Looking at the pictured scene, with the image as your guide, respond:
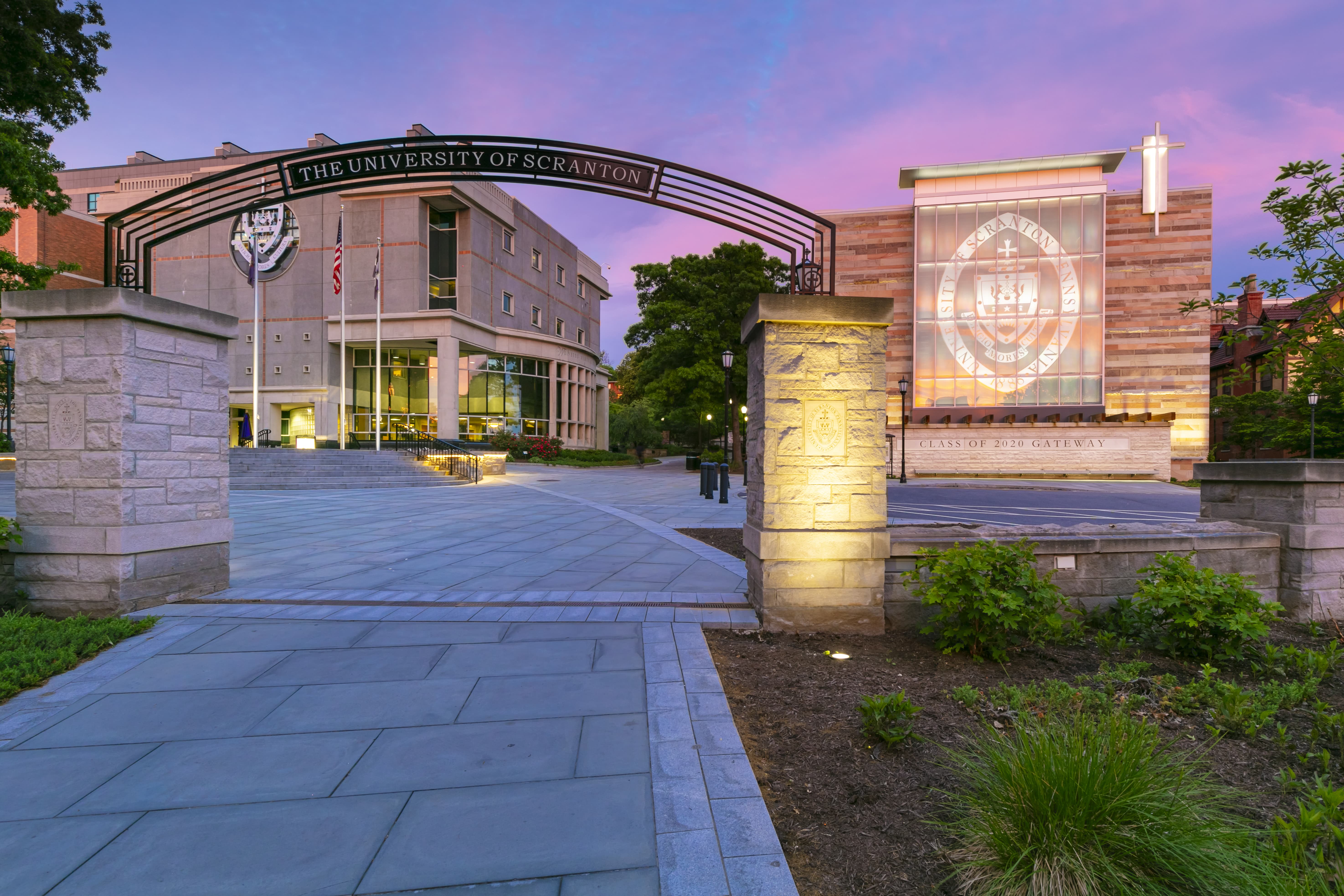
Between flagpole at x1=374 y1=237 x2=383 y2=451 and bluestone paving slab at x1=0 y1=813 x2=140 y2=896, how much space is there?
939 inches

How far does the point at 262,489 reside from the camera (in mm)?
18484

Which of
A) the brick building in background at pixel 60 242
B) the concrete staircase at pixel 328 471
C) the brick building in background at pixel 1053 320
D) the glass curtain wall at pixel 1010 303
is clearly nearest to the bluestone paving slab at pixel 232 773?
the concrete staircase at pixel 328 471

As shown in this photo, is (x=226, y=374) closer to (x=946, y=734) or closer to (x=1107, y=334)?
(x=946, y=734)

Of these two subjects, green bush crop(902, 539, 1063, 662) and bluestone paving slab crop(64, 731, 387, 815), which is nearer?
bluestone paving slab crop(64, 731, 387, 815)

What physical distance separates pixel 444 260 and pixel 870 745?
34862 millimetres

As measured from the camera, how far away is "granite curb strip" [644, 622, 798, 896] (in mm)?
2037

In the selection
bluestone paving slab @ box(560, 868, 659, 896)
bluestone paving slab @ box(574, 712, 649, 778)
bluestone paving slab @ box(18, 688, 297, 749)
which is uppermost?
bluestone paving slab @ box(560, 868, 659, 896)

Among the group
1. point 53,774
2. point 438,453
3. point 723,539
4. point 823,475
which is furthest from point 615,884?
point 438,453

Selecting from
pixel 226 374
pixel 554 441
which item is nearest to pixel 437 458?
pixel 554 441

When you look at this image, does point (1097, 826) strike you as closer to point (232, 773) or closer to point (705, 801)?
point (705, 801)

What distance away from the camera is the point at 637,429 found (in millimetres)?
50250

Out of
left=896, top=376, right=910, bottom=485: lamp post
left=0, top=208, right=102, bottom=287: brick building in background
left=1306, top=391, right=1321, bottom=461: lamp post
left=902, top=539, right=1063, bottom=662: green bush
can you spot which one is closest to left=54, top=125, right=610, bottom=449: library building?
left=0, top=208, right=102, bottom=287: brick building in background

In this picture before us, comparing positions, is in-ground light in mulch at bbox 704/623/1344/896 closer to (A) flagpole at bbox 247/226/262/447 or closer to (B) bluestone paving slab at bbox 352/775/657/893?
(B) bluestone paving slab at bbox 352/775/657/893

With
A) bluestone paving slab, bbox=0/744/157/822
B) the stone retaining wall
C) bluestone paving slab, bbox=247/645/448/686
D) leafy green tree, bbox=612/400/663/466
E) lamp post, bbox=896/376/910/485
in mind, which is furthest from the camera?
leafy green tree, bbox=612/400/663/466
